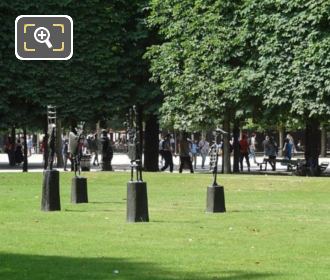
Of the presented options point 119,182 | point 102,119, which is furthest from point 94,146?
point 119,182

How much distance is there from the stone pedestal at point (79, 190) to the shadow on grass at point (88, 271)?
9778 millimetres

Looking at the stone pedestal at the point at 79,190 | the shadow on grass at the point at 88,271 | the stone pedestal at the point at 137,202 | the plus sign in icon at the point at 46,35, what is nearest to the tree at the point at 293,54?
the stone pedestal at the point at 79,190

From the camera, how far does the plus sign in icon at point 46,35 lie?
15000mm

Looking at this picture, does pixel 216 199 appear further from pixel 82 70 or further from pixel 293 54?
pixel 82 70

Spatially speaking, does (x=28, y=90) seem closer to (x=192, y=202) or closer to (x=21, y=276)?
(x=192, y=202)

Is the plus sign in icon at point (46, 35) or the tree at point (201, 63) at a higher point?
the tree at point (201, 63)

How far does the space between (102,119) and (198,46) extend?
23.5 feet

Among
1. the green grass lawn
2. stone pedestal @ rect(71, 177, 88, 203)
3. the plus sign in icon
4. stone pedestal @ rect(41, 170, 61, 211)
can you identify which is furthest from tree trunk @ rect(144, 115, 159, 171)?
the plus sign in icon

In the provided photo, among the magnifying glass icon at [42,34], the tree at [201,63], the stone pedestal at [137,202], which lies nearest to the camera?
the magnifying glass icon at [42,34]

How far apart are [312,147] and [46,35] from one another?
94.7 ft

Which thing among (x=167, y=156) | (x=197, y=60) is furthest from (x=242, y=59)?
(x=167, y=156)

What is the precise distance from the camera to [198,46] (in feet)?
138

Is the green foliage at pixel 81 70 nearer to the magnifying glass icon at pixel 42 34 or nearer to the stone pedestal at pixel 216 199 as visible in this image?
the stone pedestal at pixel 216 199

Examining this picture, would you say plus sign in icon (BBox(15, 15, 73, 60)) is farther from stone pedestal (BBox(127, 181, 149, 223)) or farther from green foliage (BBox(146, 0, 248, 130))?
green foliage (BBox(146, 0, 248, 130))
